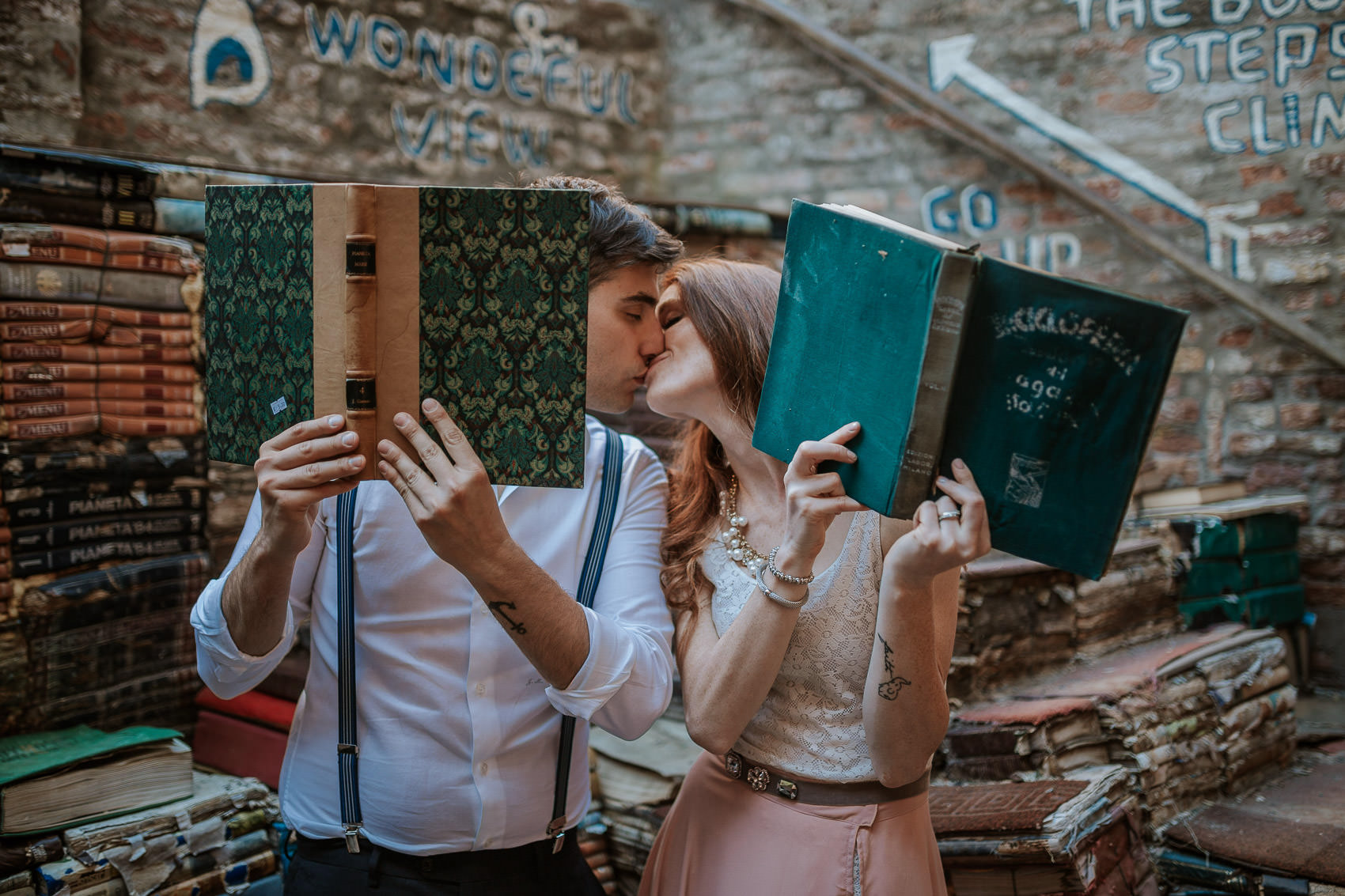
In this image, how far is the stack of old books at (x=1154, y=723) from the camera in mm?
2545

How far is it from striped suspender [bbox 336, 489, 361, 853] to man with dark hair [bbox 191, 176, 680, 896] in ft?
0.03

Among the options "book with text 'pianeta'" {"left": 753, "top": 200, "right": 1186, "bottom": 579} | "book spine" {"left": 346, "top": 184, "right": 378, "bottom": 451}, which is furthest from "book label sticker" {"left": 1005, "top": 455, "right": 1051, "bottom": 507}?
"book spine" {"left": 346, "top": 184, "right": 378, "bottom": 451}

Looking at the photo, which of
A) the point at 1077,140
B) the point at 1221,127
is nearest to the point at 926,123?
the point at 1077,140

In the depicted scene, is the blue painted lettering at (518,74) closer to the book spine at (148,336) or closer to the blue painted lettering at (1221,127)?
the book spine at (148,336)

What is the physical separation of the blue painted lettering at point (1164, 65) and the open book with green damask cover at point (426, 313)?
4377 mm

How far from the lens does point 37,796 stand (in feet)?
6.54

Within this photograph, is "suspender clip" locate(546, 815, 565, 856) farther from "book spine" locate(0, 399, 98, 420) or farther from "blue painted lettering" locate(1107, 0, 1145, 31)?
"blue painted lettering" locate(1107, 0, 1145, 31)

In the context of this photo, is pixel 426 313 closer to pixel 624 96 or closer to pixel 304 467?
pixel 304 467

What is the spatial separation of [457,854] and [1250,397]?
14.5 feet

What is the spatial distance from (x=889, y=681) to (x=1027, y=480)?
0.38 metres

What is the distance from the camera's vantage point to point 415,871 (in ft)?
4.58

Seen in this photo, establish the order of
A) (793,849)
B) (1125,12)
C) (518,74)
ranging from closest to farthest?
(793,849) < (1125,12) < (518,74)

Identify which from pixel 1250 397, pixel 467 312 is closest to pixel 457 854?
pixel 467 312

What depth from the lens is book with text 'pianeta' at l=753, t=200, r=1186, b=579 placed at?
1.15m
